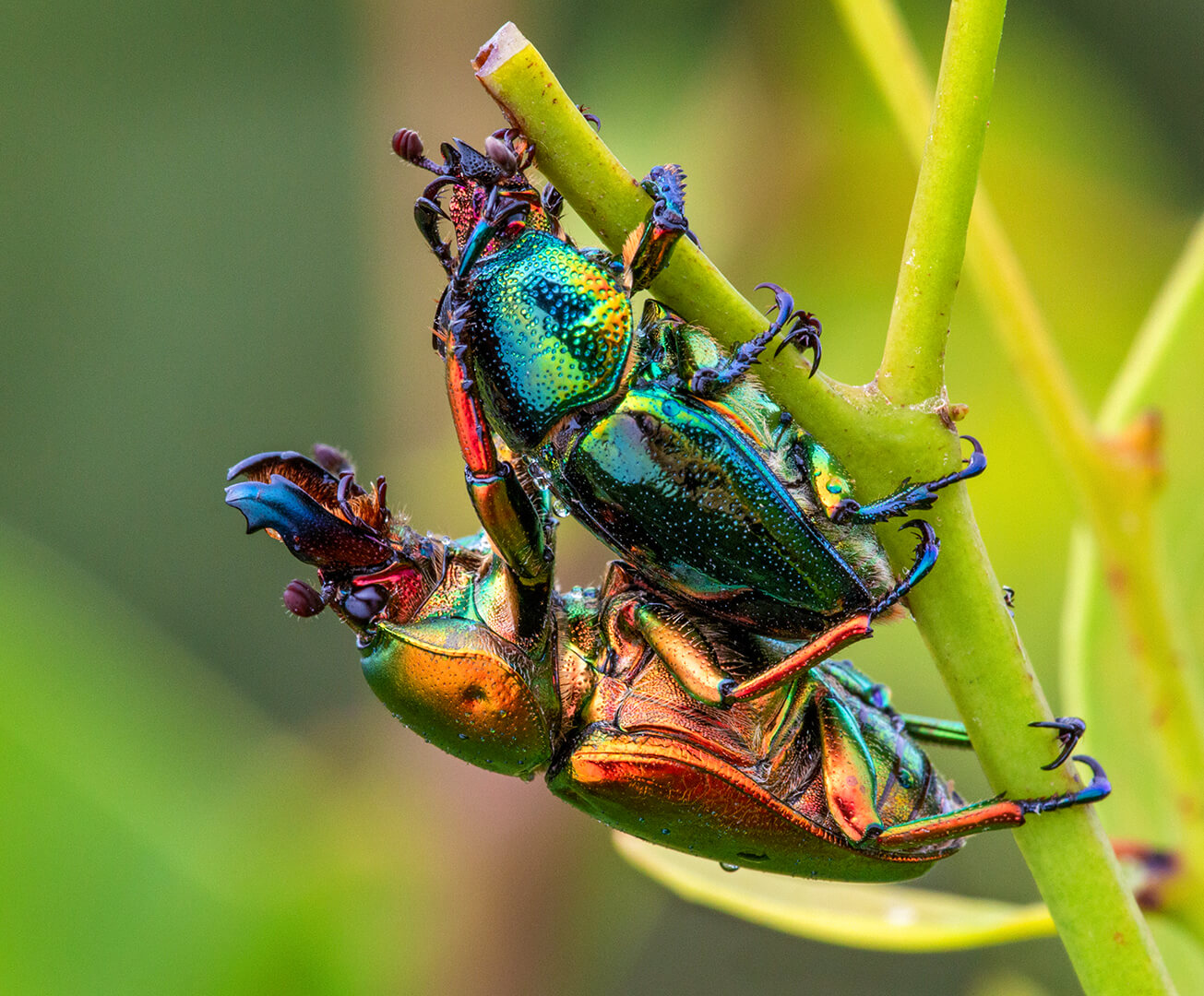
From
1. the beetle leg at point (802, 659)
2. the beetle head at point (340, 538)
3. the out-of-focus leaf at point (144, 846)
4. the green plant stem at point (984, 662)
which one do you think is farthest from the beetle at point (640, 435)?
the out-of-focus leaf at point (144, 846)

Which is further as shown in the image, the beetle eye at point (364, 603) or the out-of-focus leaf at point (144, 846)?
the out-of-focus leaf at point (144, 846)

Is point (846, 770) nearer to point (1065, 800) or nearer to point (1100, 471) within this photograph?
point (1065, 800)

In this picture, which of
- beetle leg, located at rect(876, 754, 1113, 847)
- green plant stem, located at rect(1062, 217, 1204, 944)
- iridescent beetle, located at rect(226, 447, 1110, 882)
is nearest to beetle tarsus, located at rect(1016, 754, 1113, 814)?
beetle leg, located at rect(876, 754, 1113, 847)

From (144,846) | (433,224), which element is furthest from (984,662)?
(144,846)

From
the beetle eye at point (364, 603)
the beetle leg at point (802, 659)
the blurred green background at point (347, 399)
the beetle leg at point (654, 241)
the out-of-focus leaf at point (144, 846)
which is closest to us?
the beetle leg at point (654, 241)

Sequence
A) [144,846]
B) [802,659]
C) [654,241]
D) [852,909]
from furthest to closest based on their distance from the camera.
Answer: [144,846]
[852,909]
[802,659]
[654,241]

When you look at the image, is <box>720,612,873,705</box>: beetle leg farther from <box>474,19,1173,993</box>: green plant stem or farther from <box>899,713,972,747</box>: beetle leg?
<box>899,713,972,747</box>: beetle leg

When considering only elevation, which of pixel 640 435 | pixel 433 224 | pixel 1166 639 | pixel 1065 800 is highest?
pixel 433 224

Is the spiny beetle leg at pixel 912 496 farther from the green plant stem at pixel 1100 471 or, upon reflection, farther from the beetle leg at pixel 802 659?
the green plant stem at pixel 1100 471
